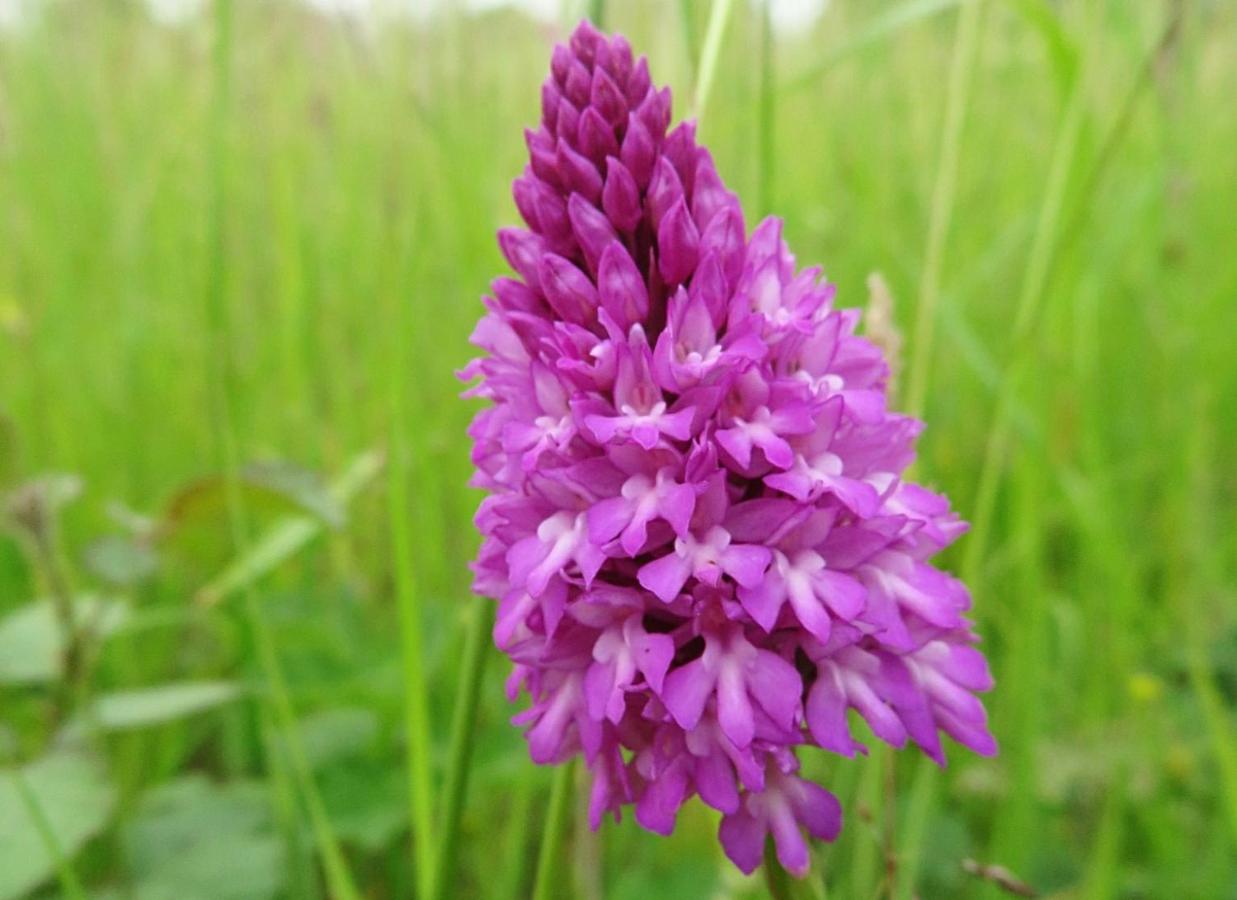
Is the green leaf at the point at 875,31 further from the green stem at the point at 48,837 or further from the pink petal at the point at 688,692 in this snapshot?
the green stem at the point at 48,837

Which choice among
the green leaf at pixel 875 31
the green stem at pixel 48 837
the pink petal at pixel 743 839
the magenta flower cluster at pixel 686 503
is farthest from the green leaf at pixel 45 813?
the green leaf at pixel 875 31

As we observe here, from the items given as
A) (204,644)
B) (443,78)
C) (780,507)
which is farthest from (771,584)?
(443,78)

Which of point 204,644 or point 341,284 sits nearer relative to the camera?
point 204,644

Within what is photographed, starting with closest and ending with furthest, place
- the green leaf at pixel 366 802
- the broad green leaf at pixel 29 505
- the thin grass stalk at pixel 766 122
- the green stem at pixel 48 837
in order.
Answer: the green stem at pixel 48 837 < the thin grass stalk at pixel 766 122 < the broad green leaf at pixel 29 505 < the green leaf at pixel 366 802

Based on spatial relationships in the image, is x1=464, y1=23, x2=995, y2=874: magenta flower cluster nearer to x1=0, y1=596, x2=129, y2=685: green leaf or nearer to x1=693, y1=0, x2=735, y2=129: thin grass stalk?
x1=693, y1=0, x2=735, y2=129: thin grass stalk

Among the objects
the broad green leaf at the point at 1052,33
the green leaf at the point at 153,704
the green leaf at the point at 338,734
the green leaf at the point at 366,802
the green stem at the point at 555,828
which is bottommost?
the green leaf at the point at 366,802

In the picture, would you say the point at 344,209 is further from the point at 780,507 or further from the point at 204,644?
the point at 780,507

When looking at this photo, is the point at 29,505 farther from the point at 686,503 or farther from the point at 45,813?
the point at 686,503
